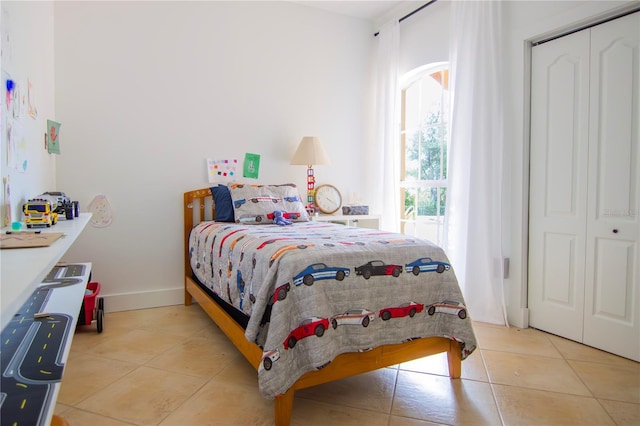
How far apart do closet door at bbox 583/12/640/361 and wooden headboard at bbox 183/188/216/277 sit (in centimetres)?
272

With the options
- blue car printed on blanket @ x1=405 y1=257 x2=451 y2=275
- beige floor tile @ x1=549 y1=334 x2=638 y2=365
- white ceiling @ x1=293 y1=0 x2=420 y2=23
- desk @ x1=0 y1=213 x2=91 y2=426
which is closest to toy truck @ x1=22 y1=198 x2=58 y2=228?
desk @ x1=0 y1=213 x2=91 y2=426

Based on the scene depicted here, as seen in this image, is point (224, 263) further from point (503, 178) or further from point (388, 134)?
point (388, 134)

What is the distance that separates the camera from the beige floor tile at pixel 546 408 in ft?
5.35

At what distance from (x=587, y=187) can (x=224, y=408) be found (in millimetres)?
2406

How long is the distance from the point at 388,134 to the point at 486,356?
226 centimetres

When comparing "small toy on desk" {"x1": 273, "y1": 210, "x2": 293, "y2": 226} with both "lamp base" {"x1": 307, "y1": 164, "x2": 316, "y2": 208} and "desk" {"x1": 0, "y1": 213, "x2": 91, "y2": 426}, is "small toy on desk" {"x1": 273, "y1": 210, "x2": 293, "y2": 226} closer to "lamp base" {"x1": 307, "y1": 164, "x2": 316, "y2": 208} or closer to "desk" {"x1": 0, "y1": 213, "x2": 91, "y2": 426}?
"lamp base" {"x1": 307, "y1": 164, "x2": 316, "y2": 208}

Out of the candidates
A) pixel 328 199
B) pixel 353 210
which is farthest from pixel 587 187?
pixel 328 199

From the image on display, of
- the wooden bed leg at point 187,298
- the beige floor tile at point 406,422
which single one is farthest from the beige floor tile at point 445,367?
the wooden bed leg at point 187,298

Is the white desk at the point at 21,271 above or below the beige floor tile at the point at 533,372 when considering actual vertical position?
above

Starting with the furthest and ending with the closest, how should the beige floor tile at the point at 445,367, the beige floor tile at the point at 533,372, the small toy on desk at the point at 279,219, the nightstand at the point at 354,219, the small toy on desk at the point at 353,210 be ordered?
the small toy on desk at the point at 353,210, the nightstand at the point at 354,219, the small toy on desk at the point at 279,219, the beige floor tile at the point at 445,367, the beige floor tile at the point at 533,372

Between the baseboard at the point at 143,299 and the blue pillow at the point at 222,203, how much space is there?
0.76 meters

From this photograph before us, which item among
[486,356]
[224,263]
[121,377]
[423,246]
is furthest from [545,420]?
[121,377]

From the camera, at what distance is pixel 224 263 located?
7.48ft

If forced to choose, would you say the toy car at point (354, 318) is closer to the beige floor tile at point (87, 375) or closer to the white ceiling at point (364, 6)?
the beige floor tile at point (87, 375)
